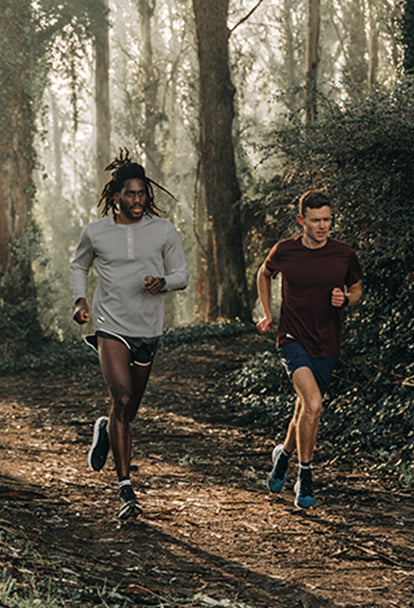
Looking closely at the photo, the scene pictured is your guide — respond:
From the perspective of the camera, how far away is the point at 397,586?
4.13 m

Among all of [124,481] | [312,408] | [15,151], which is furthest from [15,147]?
[312,408]

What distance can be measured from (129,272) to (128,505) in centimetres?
161

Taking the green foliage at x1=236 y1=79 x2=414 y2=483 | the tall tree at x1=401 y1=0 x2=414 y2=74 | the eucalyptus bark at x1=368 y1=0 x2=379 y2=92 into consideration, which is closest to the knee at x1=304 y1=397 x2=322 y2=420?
the green foliage at x1=236 y1=79 x2=414 y2=483

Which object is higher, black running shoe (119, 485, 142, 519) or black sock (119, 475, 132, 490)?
black sock (119, 475, 132, 490)

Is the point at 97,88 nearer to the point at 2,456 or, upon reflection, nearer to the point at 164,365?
the point at 164,365

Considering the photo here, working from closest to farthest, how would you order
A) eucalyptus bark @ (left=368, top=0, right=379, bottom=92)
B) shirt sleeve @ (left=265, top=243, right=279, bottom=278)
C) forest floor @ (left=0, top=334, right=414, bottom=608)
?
forest floor @ (left=0, top=334, right=414, bottom=608)
shirt sleeve @ (left=265, top=243, right=279, bottom=278)
eucalyptus bark @ (left=368, top=0, right=379, bottom=92)

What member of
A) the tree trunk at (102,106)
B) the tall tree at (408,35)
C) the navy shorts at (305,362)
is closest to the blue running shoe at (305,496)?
the navy shorts at (305,362)

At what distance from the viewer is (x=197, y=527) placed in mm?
5238

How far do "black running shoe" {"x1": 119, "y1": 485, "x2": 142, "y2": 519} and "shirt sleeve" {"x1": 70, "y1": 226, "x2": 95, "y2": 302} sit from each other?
1.41 m

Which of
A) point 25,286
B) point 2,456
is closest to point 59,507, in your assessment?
point 2,456

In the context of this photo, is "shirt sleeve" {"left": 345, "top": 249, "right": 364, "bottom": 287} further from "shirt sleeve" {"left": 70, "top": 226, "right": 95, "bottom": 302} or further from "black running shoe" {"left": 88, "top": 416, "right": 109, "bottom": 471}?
"black running shoe" {"left": 88, "top": 416, "right": 109, "bottom": 471}

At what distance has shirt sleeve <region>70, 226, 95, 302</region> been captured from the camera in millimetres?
5539

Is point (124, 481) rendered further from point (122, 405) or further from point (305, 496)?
point (305, 496)

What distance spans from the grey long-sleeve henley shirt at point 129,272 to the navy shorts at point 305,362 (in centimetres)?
90
